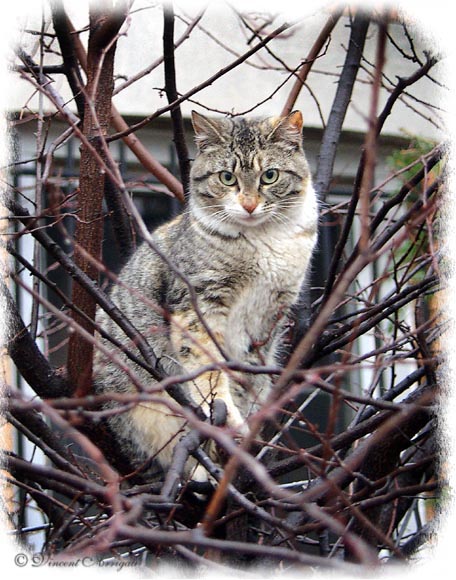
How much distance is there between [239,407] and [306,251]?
22.3 inches

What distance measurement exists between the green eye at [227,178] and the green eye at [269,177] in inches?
3.5

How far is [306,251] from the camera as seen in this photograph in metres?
2.52

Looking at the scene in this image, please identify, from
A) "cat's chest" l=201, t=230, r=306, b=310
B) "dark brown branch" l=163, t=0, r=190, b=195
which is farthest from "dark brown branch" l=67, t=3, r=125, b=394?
"cat's chest" l=201, t=230, r=306, b=310

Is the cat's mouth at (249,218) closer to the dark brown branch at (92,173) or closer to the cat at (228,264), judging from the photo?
the cat at (228,264)

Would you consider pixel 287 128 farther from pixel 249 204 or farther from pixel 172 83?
pixel 172 83

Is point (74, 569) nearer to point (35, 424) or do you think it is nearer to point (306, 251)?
point (35, 424)

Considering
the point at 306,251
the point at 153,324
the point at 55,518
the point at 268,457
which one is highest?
the point at 306,251

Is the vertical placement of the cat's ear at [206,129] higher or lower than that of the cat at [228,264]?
higher

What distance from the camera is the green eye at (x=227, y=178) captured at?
2385mm

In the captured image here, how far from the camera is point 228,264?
2357 millimetres

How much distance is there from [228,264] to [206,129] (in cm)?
46

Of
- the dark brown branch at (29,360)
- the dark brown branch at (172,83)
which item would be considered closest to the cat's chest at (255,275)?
the dark brown branch at (172,83)

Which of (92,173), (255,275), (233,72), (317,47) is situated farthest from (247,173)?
(233,72)

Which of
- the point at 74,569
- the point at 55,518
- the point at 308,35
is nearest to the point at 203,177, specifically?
the point at 55,518
